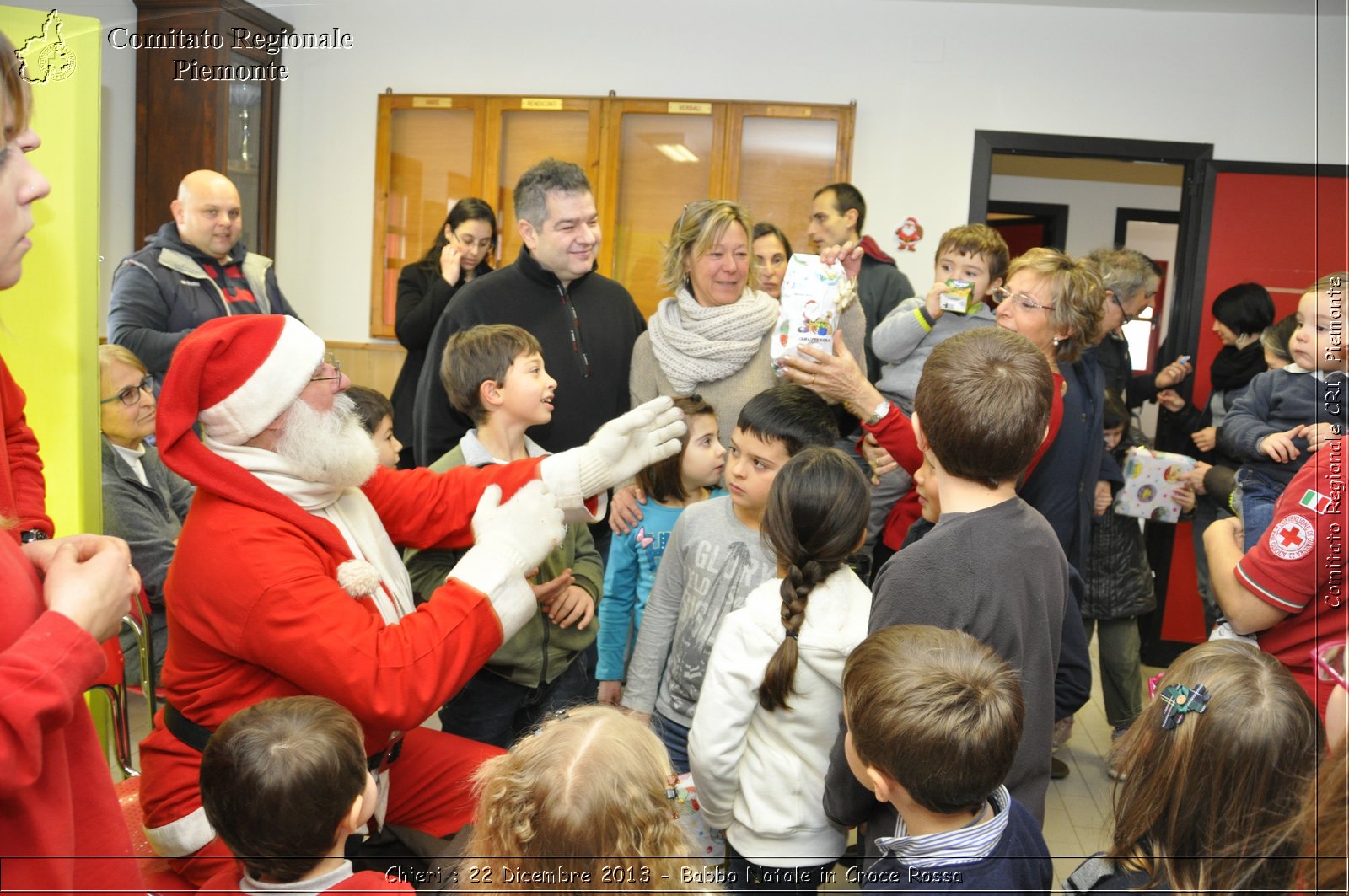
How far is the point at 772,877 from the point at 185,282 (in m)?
2.34

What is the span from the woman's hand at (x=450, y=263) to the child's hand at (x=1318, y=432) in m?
2.30

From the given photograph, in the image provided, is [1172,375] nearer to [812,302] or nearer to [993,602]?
[812,302]

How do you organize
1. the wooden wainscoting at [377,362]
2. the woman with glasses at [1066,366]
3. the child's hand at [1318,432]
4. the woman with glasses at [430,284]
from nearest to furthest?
the child's hand at [1318,432]
the woman with glasses at [1066,366]
the woman with glasses at [430,284]
the wooden wainscoting at [377,362]

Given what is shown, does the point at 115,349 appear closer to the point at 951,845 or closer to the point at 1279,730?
the point at 951,845

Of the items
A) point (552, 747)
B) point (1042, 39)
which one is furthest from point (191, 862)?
point (1042, 39)

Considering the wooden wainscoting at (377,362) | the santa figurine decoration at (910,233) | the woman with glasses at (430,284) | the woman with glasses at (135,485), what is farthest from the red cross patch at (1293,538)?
the woman with glasses at (135,485)

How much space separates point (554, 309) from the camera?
2.46 meters

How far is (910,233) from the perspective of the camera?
3260 millimetres

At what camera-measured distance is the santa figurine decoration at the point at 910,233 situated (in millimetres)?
3225

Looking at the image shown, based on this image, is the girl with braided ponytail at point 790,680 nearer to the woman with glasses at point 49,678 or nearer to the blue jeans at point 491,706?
the blue jeans at point 491,706

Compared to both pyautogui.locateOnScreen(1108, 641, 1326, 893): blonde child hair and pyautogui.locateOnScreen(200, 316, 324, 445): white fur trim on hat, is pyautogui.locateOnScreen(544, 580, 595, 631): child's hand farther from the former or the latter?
pyautogui.locateOnScreen(1108, 641, 1326, 893): blonde child hair

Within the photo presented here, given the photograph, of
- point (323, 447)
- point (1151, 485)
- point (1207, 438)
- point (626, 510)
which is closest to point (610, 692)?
point (626, 510)

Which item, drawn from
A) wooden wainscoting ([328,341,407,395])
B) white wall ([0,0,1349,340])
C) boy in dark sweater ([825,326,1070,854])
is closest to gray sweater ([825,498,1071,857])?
boy in dark sweater ([825,326,1070,854])

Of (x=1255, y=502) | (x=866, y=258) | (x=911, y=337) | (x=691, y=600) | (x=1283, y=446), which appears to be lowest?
(x=691, y=600)
